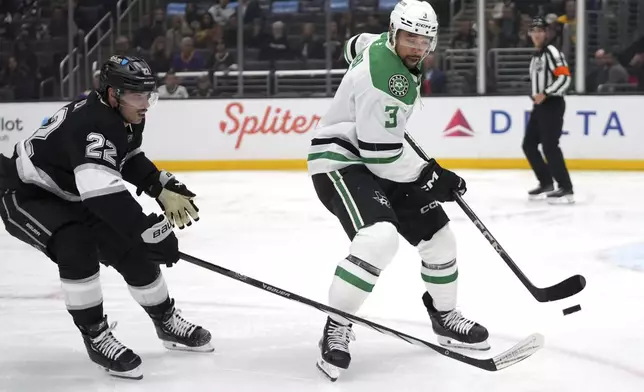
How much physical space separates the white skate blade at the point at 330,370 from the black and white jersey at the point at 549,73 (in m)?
4.36

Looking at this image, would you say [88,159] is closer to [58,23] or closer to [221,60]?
[221,60]

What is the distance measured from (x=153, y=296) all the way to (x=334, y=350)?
Answer: 2.11ft

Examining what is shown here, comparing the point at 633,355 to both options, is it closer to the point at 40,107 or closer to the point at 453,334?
the point at 453,334

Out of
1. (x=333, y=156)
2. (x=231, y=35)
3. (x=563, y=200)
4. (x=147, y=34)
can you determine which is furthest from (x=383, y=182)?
(x=147, y=34)

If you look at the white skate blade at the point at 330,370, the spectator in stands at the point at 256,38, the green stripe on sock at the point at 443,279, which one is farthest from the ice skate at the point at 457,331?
the spectator in stands at the point at 256,38

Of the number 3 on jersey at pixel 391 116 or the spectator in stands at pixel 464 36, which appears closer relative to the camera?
the number 3 on jersey at pixel 391 116

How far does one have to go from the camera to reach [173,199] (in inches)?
126

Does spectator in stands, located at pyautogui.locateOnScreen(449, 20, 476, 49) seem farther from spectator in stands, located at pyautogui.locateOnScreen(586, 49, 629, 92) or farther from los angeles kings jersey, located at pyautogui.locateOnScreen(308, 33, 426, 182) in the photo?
los angeles kings jersey, located at pyautogui.locateOnScreen(308, 33, 426, 182)

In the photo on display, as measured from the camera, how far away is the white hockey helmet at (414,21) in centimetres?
304

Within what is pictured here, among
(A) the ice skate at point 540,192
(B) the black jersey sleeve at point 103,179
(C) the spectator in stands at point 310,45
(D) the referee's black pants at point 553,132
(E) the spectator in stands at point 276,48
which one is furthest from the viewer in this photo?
(E) the spectator in stands at point 276,48

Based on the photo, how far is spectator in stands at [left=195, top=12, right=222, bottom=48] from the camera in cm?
1012

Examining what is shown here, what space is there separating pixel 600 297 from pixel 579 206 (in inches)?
110

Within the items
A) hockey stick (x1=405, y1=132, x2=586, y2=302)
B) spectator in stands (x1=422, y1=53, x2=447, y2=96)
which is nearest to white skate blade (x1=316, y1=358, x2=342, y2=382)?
→ hockey stick (x1=405, y1=132, x2=586, y2=302)

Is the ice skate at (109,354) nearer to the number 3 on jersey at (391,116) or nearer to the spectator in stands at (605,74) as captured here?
the number 3 on jersey at (391,116)
